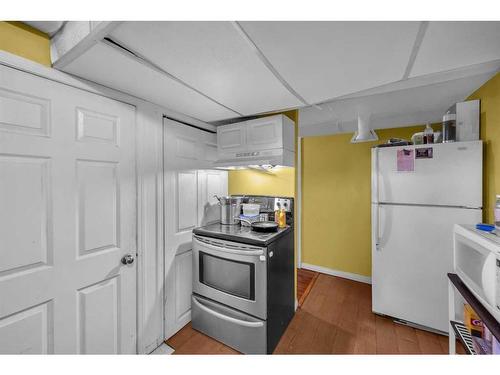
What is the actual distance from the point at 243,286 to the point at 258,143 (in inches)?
49.4

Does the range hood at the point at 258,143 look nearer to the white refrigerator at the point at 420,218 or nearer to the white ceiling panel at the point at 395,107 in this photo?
the white ceiling panel at the point at 395,107

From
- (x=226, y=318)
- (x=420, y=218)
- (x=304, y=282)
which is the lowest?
(x=304, y=282)

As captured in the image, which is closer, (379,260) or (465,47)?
(465,47)

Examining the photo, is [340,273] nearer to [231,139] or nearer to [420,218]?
[420,218]

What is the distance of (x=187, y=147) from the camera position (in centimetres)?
190

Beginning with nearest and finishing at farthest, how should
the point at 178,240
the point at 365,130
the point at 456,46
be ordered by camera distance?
1. the point at 456,46
2. the point at 178,240
3. the point at 365,130

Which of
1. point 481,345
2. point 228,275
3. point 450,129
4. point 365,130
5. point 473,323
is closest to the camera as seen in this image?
point 481,345

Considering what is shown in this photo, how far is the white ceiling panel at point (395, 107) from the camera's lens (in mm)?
1781

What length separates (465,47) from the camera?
93 centimetres

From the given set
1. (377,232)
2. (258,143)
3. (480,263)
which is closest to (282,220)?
(258,143)

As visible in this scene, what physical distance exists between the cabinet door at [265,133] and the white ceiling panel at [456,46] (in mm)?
960
